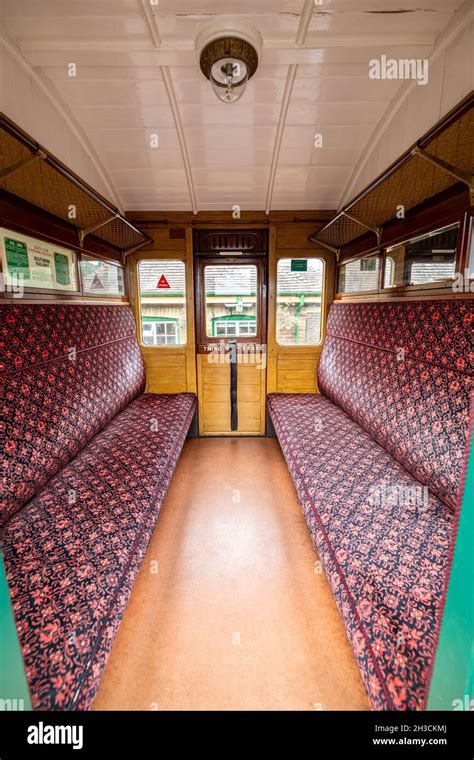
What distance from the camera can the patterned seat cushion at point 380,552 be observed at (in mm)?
1114

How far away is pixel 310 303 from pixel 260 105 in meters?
2.28

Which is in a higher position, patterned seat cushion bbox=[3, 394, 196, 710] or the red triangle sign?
the red triangle sign

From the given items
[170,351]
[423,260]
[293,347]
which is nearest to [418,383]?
[423,260]

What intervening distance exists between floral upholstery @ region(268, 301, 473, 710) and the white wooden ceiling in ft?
5.04

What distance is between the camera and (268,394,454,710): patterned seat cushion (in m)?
1.11

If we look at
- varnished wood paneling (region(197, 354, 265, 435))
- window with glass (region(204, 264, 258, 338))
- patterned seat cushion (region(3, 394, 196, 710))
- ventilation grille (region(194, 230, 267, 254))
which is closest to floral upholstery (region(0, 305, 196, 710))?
patterned seat cushion (region(3, 394, 196, 710))

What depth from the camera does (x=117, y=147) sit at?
2.97 metres

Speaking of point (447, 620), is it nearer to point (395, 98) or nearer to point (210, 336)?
point (395, 98)

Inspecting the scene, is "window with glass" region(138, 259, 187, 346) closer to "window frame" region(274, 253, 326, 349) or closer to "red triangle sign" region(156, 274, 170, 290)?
"red triangle sign" region(156, 274, 170, 290)

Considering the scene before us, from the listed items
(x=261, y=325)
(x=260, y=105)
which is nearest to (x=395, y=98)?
(x=260, y=105)

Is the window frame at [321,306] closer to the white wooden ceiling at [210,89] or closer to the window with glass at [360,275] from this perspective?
the window with glass at [360,275]

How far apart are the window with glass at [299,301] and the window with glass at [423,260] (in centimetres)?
131

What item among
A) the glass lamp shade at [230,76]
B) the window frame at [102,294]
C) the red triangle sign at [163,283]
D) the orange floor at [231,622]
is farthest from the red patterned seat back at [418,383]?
the window frame at [102,294]

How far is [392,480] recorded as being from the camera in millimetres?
2109
